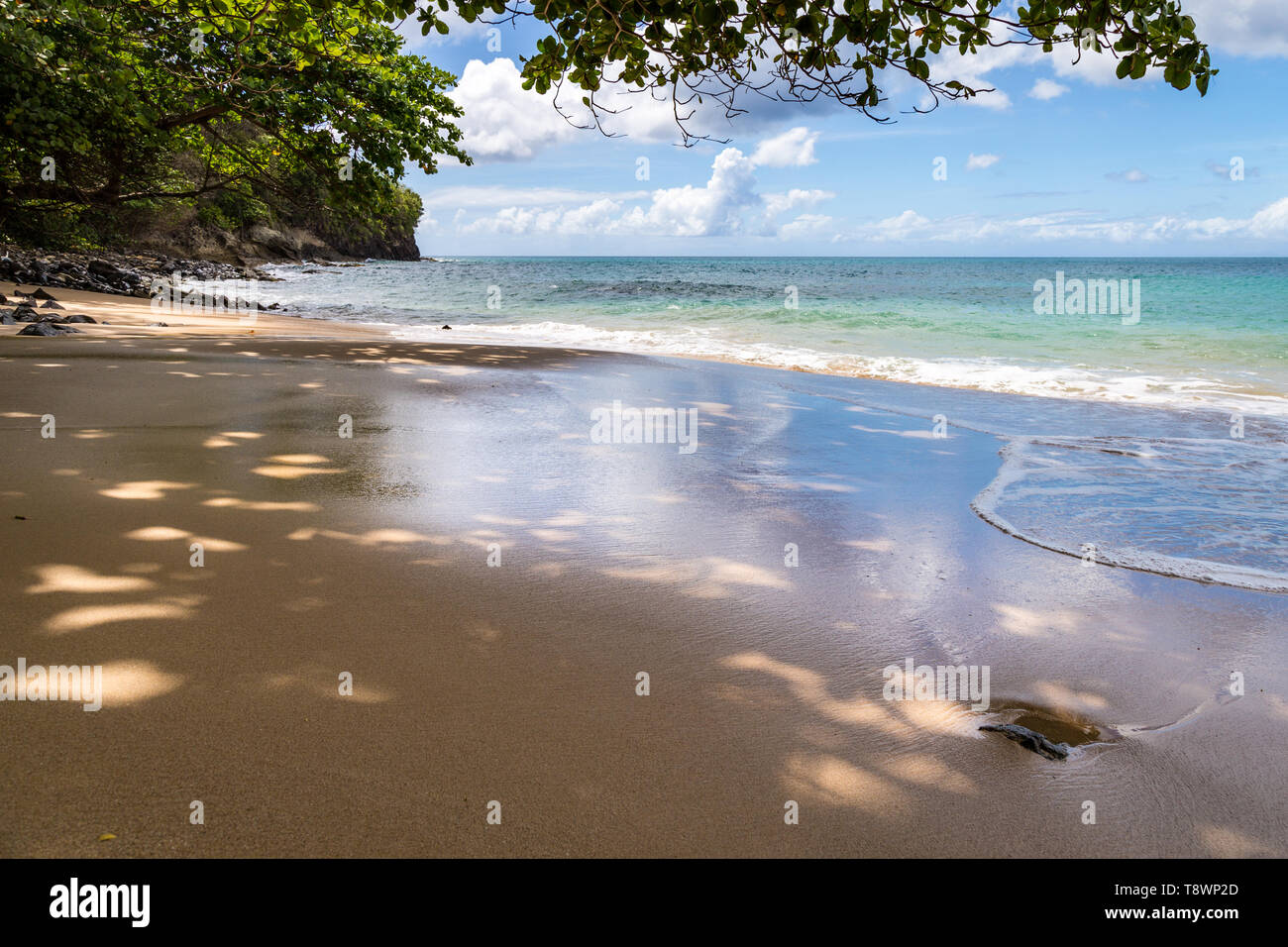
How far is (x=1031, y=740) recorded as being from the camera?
98.9 inches

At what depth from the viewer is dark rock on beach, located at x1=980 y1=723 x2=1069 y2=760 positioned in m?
2.47

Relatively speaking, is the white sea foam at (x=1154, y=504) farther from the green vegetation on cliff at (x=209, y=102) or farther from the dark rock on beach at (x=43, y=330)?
the dark rock on beach at (x=43, y=330)

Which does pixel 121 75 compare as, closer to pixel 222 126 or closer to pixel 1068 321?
pixel 222 126

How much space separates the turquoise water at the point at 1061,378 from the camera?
16.5 ft

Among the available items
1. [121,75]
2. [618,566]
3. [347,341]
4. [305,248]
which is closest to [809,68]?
[618,566]

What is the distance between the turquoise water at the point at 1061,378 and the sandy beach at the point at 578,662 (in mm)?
738

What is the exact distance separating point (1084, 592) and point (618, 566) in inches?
93.5

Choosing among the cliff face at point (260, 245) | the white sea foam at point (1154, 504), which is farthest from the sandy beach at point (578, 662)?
the cliff face at point (260, 245)

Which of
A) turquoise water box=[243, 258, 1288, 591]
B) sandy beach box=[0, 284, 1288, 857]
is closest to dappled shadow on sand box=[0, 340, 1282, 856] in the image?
sandy beach box=[0, 284, 1288, 857]

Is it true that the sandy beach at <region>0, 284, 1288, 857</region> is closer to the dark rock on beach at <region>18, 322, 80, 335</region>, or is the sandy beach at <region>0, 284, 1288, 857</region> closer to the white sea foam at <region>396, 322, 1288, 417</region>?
the dark rock on beach at <region>18, 322, 80, 335</region>

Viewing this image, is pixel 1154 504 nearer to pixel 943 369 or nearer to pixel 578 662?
pixel 578 662

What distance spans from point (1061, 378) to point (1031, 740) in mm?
12659

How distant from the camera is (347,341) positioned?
13.1 metres

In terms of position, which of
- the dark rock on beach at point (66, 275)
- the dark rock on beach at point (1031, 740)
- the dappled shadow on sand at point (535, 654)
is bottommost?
the dark rock on beach at point (1031, 740)
